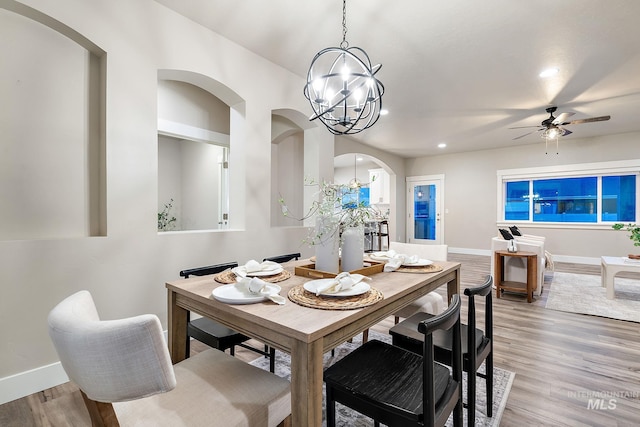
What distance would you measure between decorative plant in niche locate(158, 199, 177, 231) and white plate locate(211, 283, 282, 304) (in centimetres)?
432

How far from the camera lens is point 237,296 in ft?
4.17

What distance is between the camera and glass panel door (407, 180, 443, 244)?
8281 mm

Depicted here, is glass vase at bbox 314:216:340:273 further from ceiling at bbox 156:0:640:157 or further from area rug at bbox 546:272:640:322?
area rug at bbox 546:272:640:322

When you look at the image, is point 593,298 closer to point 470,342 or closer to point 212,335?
point 470,342

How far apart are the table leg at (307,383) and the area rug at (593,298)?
3.72 meters

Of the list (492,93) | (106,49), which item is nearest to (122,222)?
(106,49)

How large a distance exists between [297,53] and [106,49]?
170 centimetres

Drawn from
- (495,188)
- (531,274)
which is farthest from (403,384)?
(495,188)

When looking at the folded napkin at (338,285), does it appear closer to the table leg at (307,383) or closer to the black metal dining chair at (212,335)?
the table leg at (307,383)

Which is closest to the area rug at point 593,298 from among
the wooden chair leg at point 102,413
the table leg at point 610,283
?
the table leg at point 610,283

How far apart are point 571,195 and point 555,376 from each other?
6.24 m

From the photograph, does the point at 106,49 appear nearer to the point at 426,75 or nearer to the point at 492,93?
the point at 426,75

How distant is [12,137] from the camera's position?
1973 millimetres

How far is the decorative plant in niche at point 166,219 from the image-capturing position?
5.13m
